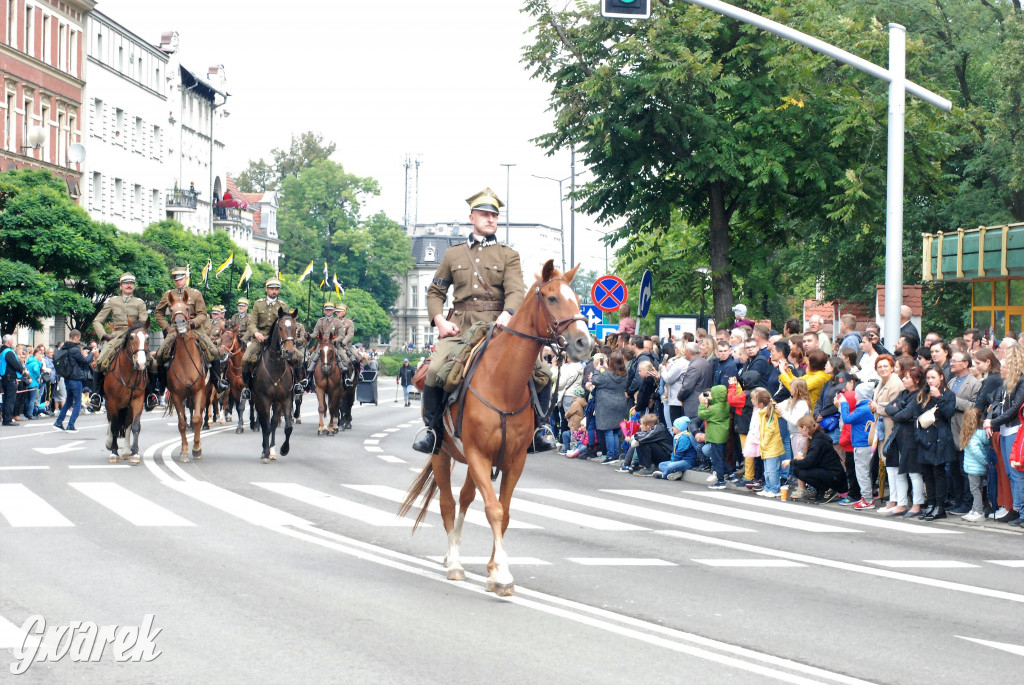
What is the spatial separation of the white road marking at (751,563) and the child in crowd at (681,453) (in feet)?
28.9

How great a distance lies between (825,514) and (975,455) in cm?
184

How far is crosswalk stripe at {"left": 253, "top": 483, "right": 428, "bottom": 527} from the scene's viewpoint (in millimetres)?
14168

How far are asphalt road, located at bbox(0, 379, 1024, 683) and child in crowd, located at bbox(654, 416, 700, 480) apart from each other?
2.72 metres

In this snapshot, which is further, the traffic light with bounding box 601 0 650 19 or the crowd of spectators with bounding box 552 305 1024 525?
the crowd of spectators with bounding box 552 305 1024 525

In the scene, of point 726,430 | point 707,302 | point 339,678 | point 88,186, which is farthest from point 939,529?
point 88,186

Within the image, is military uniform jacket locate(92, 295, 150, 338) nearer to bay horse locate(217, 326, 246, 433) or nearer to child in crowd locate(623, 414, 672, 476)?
bay horse locate(217, 326, 246, 433)

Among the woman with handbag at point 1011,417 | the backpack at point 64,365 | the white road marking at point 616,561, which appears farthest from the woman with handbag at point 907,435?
the backpack at point 64,365

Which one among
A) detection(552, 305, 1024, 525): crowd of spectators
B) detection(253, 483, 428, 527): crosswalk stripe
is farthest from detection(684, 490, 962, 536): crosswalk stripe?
detection(253, 483, 428, 527): crosswalk stripe

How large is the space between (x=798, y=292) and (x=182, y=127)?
4496 cm

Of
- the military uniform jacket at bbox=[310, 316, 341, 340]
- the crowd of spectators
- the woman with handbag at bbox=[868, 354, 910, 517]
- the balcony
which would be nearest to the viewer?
the crowd of spectators

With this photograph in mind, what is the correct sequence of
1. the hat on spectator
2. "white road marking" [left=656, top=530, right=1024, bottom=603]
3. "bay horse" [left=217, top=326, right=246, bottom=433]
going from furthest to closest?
"bay horse" [left=217, top=326, right=246, bottom=433] → the hat on spectator → "white road marking" [left=656, top=530, right=1024, bottom=603]

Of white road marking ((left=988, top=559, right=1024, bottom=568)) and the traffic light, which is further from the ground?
the traffic light

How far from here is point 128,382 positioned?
66.1ft

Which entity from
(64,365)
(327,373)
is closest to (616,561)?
(327,373)
